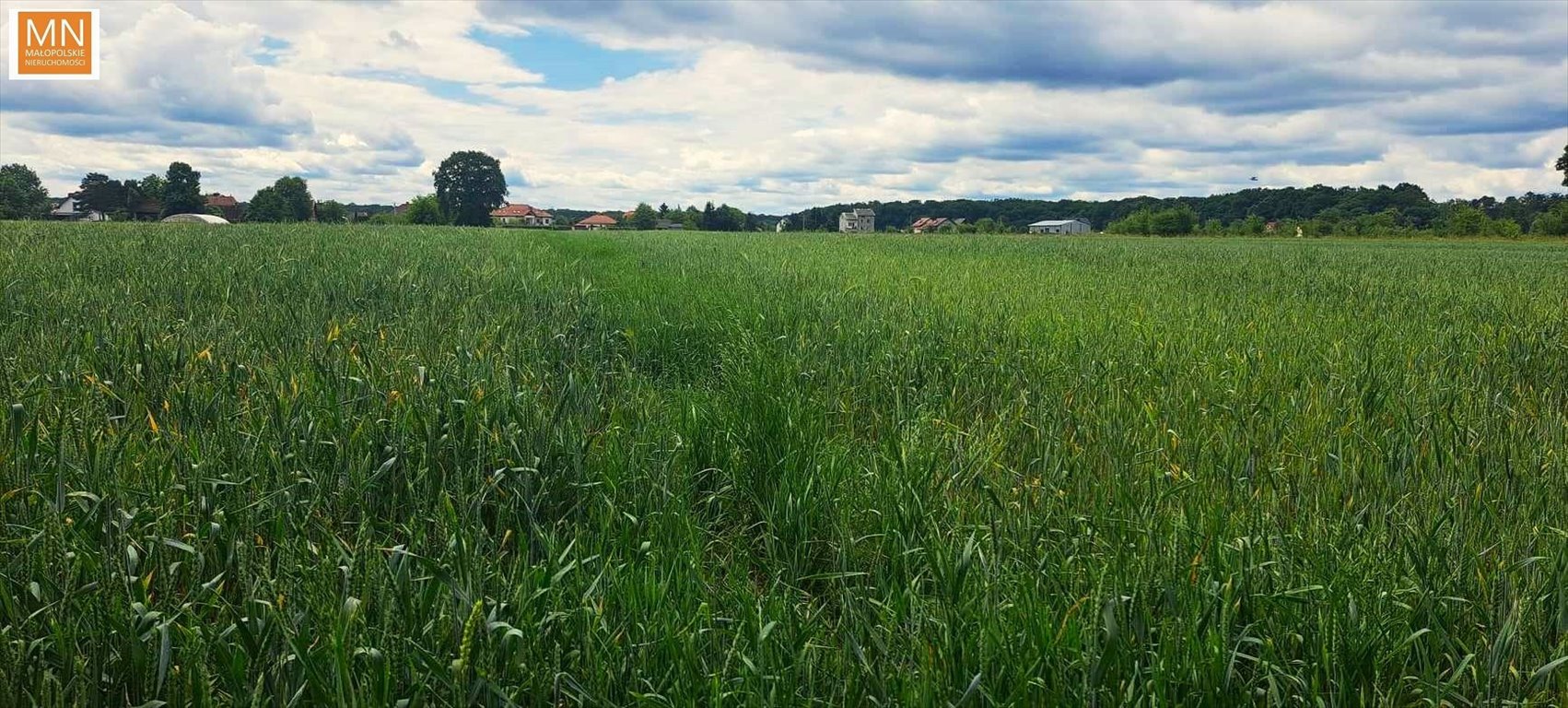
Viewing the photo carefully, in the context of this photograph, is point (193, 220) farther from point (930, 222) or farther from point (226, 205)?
point (930, 222)

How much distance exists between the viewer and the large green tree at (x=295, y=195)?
88.6 metres

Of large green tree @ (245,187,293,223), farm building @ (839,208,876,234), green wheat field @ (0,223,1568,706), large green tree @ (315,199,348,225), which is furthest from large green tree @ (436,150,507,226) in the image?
green wheat field @ (0,223,1568,706)

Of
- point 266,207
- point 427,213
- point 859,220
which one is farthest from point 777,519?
point 859,220

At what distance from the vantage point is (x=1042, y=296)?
836 centimetres

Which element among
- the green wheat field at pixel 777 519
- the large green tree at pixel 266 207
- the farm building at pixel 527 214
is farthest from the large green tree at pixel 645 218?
the green wheat field at pixel 777 519

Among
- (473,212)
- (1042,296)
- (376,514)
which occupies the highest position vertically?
(473,212)

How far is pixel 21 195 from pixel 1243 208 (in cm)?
13350

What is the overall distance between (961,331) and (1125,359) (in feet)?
4.04

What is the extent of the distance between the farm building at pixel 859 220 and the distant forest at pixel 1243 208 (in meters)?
3.04

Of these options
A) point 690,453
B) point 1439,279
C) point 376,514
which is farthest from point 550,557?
point 1439,279

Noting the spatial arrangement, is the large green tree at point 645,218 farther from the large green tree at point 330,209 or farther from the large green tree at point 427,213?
the large green tree at point 330,209

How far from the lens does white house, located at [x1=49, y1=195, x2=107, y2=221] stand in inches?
3034

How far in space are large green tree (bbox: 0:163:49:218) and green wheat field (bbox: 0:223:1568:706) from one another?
77799 mm

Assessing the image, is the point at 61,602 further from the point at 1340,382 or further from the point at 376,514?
the point at 1340,382
